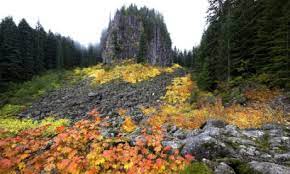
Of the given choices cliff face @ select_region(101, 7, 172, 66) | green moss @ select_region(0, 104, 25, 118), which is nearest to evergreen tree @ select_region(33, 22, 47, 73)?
cliff face @ select_region(101, 7, 172, 66)

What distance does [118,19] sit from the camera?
62250mm

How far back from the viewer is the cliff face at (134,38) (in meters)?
57.1

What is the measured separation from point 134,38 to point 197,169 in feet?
187

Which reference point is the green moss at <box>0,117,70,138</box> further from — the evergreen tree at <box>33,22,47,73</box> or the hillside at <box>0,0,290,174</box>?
the evergreen tree at <box>33,22,47,73</box>

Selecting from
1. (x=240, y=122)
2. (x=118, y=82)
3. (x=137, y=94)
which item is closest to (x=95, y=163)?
(x=240, y=122)

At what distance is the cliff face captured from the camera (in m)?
57.1

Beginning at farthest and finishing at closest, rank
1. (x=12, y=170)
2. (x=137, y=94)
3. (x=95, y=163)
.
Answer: (x=137, y=94) → (x=12, y=170) → (x=95, y=163)

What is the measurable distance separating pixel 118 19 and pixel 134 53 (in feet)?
39.8

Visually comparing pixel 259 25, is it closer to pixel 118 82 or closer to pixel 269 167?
pixel 269 167

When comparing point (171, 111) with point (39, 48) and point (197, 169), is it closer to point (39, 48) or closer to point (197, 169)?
point (197, 169)

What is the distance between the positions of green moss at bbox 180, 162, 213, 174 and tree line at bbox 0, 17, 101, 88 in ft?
102

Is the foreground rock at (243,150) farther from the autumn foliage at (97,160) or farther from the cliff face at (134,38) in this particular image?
the cliff face at (134,38)

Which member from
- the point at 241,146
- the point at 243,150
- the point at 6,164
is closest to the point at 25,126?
the point at 6,164

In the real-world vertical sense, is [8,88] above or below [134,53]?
below
